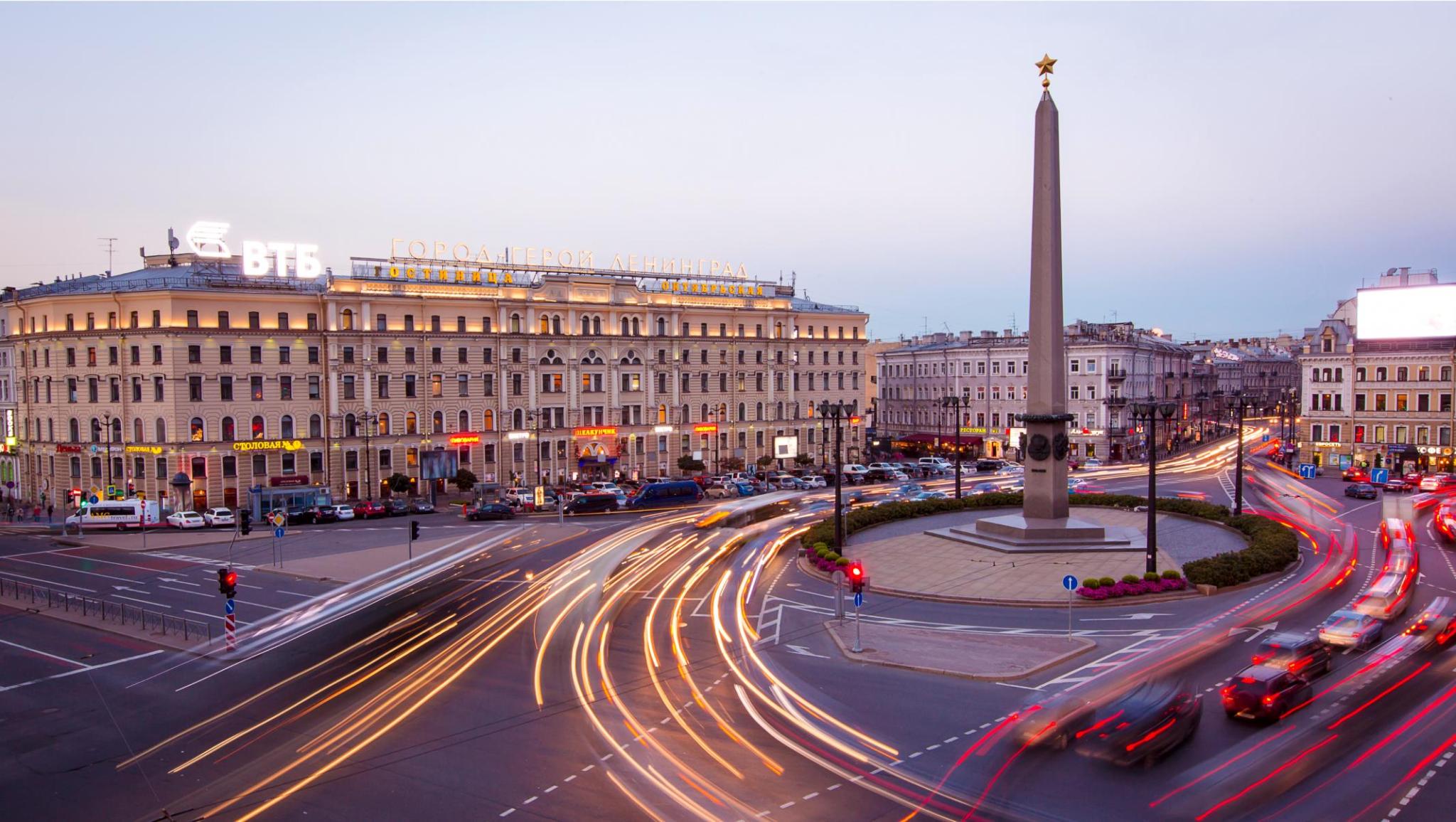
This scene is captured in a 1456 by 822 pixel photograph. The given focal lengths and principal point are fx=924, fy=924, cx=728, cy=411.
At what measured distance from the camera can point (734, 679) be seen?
23875 mm

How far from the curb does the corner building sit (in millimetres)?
50287

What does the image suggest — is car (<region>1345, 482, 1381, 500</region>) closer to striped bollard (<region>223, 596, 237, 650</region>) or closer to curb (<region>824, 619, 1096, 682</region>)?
curb (<region>824, 619, 1096, 682</region>)

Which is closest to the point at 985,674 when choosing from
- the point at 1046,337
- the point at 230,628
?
the point at 1046,337

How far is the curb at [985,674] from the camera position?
77.4ft

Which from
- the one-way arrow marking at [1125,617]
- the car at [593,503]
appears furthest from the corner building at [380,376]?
the one-way arrow marking at [1125,617]

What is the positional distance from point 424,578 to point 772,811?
89.9ft

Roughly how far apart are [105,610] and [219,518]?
939 inches

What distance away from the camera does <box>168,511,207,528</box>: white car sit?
56.2 meters

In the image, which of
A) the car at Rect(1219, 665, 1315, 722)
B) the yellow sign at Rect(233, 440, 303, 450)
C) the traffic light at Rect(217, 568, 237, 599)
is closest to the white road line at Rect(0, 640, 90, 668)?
the traffic light at Rect(217, 568, 237, 599)

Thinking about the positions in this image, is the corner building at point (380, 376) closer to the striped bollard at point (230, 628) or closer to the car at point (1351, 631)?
the striped bollard at point (230, 628)

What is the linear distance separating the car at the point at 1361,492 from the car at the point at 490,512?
190 feet

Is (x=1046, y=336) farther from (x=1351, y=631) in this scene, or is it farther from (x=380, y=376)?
(x=380, y=376)

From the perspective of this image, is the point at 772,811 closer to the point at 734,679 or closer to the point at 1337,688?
the point at 734,679

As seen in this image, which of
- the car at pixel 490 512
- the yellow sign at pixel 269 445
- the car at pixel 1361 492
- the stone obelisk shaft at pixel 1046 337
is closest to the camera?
the stone obelisk shaft at pixel 1046 337
